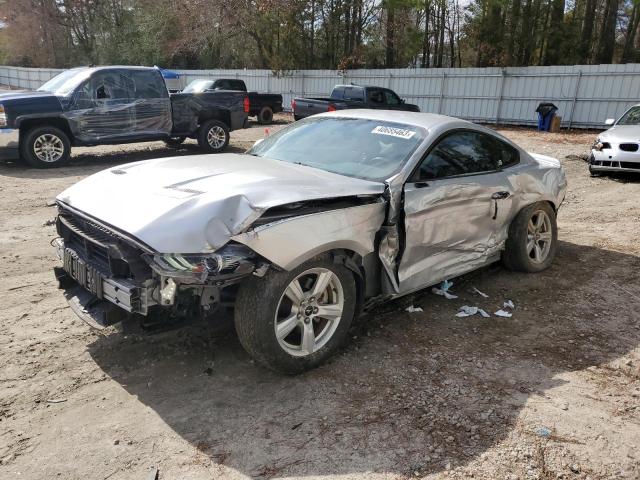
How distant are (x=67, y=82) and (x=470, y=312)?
9893 mm

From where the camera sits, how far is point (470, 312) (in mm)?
4520

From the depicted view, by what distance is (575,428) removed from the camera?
9.96 ft

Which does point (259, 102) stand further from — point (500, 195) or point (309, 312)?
point (309, 312)

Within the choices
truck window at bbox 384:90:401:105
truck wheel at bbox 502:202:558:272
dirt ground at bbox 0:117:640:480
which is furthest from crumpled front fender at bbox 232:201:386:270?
truck window at bbox 384:90:401:105

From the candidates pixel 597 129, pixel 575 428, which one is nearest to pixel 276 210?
pixel 575 428

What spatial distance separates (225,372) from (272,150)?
6.83 ft

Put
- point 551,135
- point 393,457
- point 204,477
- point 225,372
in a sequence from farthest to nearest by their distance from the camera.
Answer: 1. point 551,135
2. point 225,372
3. point 393,457
4. point 204,477

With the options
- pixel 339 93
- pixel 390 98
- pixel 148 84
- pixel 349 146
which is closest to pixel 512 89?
pixel 390 98

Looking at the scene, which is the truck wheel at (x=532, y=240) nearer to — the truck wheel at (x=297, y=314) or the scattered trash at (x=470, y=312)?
the scattered trash at (x=470, y=312)

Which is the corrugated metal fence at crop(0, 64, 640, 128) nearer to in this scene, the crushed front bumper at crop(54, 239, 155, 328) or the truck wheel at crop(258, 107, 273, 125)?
the truck wheel at crop(258, 107, 273, 125)

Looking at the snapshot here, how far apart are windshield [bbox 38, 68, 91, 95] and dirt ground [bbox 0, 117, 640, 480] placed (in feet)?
22.7

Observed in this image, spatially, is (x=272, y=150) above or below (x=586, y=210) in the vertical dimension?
above

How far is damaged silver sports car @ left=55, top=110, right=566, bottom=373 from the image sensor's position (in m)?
2.99

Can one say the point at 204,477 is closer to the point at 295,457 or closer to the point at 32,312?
the point at 295,457
